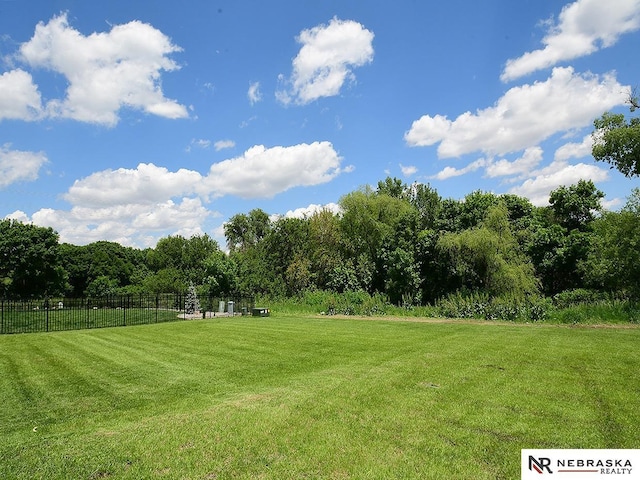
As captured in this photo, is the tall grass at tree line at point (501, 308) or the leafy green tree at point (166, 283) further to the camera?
the leafy green tree at point (166, 283)

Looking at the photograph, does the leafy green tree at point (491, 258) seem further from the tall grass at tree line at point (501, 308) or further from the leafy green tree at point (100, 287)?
the leafy green tree at point (100, 287)

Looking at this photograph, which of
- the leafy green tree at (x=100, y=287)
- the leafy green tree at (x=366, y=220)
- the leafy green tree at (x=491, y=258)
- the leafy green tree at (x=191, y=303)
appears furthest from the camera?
the leafy green tree at (x=100, y=287)

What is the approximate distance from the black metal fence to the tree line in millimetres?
4135

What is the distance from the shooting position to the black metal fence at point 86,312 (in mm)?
18562

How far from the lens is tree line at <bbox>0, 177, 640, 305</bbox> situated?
93.8 ft

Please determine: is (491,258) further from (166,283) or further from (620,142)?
(166,283)

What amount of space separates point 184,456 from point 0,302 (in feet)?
58.5

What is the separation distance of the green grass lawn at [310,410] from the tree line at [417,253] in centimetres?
1816

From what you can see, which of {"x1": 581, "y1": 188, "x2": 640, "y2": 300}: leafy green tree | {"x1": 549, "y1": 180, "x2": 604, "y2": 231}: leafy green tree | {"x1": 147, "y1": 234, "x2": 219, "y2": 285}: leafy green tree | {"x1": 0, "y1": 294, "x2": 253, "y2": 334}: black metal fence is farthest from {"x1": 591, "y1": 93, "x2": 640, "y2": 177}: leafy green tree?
{"x1": 147, "y1": 234, "x2": 219, "y2": 285}: leafy green tree

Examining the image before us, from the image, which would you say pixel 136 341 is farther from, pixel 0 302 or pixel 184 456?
pixel 184 456

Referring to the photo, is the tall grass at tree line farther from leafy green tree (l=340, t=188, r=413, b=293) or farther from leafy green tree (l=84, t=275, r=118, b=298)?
leafy green tree (l=84, t=275, r=118, b=298)

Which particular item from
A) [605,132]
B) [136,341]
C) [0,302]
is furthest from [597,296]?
[0,302]

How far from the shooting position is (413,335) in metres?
15.0

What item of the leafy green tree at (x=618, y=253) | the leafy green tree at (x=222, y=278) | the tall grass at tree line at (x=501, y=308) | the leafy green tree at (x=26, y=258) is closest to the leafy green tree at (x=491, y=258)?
the tall grass at tree line at (x=501, y=308)
